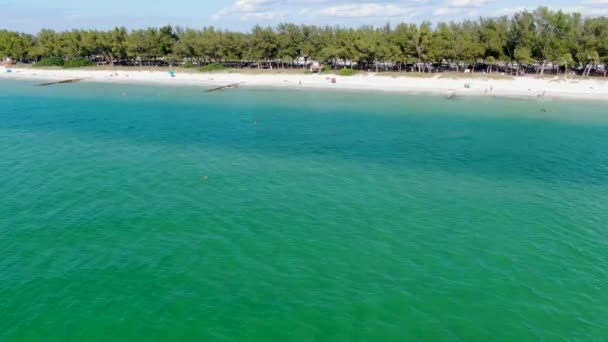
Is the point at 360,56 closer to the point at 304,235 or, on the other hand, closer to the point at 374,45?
the point at 374,45

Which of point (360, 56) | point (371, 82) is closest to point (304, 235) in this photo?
point (371, 82)

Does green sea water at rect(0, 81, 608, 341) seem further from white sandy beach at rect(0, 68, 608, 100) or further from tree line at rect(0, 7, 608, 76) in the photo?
tree line at rect(0, 7, 608, 76)

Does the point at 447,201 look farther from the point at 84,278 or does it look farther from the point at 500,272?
the point at 84,278

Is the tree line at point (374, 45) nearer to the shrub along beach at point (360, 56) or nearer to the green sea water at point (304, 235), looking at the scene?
the shrub along beach at point (360, 56)

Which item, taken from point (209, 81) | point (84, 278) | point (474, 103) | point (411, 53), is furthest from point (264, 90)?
point (84, 278)

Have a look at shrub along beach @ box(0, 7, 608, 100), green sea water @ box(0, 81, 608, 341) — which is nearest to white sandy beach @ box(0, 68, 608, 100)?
shrub along beach @ box(0, 7, 608, 100)

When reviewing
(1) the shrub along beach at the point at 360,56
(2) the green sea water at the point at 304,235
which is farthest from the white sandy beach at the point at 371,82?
(2) the green sea water at the point at 304,235
